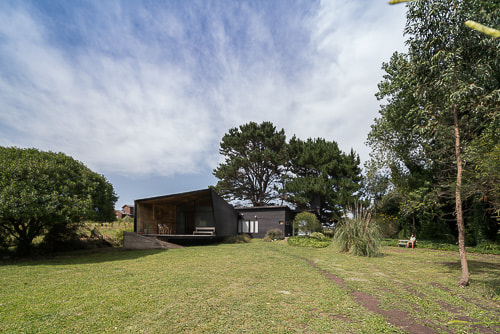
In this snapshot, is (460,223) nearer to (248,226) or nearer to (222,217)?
(222,217)

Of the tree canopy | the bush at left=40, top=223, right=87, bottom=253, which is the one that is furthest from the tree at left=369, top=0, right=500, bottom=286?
the tree canopy

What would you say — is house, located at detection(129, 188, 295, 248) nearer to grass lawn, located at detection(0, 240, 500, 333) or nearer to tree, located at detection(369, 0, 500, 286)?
grass lawn, located at detection(0, 240, 500, 333)

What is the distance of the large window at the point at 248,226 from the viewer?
22984 mm

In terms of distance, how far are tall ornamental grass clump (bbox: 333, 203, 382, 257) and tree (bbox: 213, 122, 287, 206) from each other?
18.3 m

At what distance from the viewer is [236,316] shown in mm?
3564

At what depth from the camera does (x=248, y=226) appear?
23.3 meters

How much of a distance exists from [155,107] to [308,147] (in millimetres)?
18277

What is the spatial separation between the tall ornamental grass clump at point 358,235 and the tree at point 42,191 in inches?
408

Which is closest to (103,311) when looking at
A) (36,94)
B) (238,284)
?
(238,284)

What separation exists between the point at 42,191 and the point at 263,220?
16891 mm

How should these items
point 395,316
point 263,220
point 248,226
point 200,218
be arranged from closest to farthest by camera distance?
1. point 395,316
2. point 200,218
3. point 263,220
4. point 248,226

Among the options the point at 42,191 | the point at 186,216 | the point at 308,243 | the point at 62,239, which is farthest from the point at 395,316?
the point at 186,216

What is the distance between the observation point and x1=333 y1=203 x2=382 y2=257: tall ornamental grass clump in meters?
10.4

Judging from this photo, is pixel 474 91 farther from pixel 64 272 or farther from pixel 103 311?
pixel 64 272
